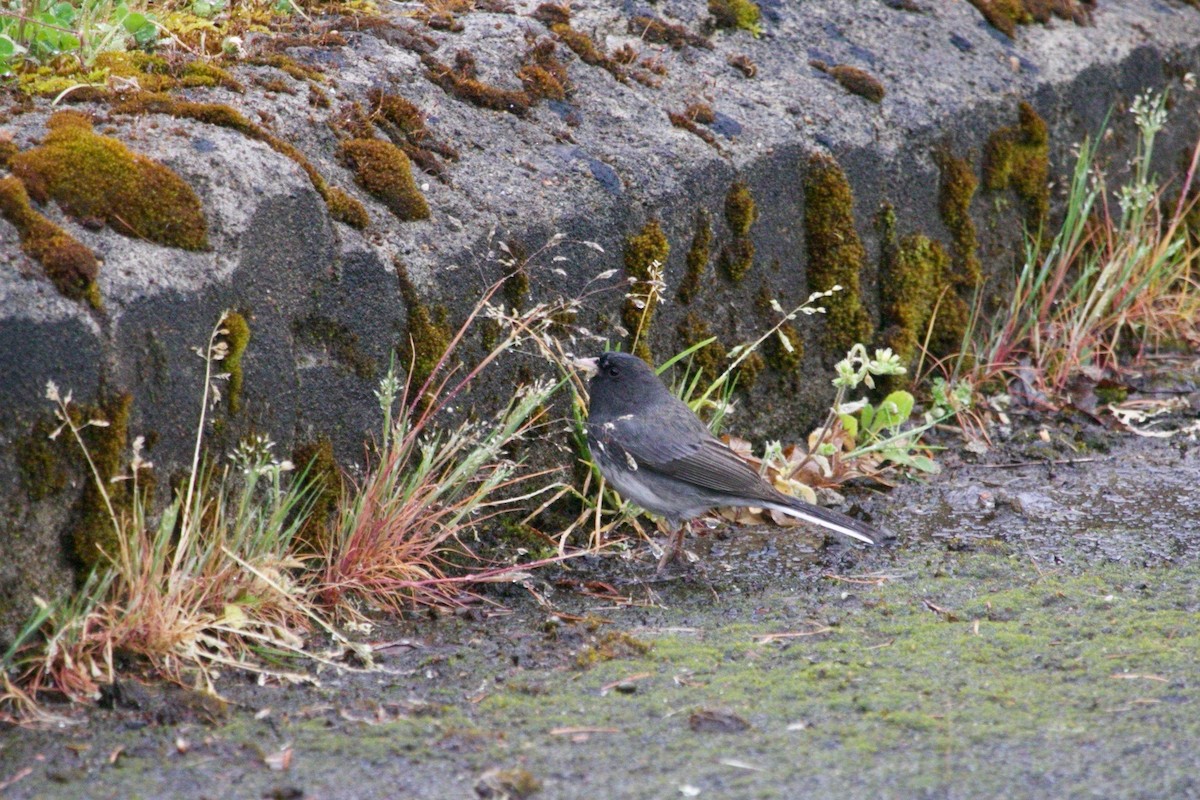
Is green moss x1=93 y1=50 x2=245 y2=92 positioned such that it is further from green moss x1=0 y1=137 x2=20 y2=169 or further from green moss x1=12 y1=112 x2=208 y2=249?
green moss x1=0 y1=137 x2=20 y2=169

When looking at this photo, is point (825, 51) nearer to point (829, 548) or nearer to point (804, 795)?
point (829, 548)

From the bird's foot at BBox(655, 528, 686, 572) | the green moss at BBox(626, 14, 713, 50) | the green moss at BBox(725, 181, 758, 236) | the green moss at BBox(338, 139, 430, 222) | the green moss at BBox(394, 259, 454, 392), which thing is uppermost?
the green moss at BBox(626, 14, 713, 50)

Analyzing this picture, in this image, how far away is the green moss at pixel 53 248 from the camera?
326cm

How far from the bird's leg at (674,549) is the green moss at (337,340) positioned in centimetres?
122

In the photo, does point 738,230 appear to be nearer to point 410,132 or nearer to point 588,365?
point 588,365

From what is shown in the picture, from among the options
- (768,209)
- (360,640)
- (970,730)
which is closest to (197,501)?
(360,640)

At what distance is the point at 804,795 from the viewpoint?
2.67 metres

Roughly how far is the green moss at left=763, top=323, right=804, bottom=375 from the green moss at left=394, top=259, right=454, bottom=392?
162cm

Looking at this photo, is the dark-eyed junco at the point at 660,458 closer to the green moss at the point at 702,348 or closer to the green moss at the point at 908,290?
the green moss at the point at 702,348

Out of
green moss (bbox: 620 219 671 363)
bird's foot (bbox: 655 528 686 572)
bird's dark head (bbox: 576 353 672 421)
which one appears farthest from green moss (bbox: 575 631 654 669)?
green moss (bbox: 620 219 671 363)

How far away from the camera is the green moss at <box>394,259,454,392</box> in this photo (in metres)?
4.17

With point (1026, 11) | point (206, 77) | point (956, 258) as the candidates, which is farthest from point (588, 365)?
point (1026, 11)

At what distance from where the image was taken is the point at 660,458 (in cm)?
453

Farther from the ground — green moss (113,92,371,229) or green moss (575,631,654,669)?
green moss (113,92,371,229)
